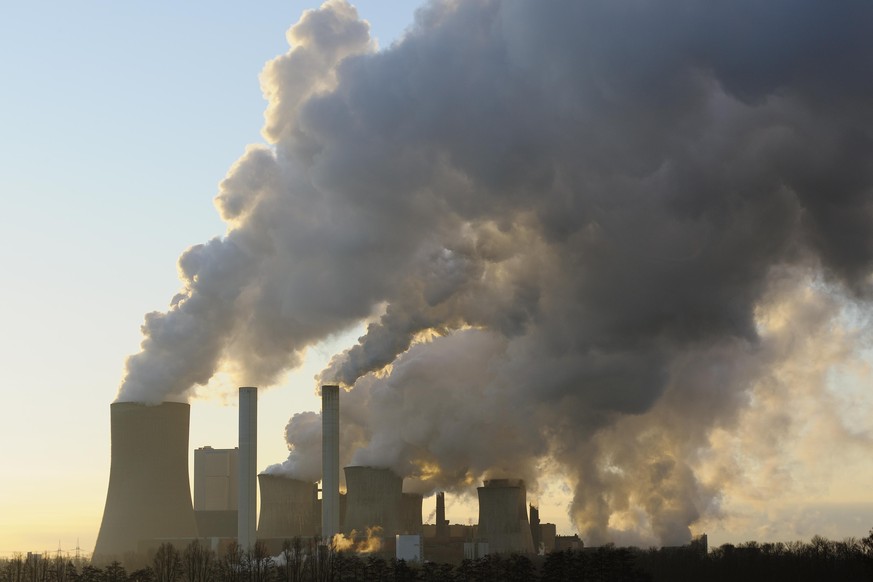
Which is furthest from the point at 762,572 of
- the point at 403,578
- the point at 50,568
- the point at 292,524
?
the point at 50,568

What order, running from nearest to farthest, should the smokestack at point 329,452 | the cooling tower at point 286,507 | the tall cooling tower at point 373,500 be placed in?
the smokestack at point 329,452 < the tall cooling tower at point 373,500 < the cooling tower at point 286,507

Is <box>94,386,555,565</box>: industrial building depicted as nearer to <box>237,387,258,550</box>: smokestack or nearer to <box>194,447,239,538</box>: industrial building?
<box>237,387,258,550</box>: smokestack

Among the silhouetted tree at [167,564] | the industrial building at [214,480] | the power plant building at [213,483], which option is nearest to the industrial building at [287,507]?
the silhouetted tree at [167,564]

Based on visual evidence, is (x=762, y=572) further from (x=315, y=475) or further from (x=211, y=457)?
(x=211, y=457)

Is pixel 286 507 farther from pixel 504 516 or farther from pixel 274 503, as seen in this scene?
pixel 504 516

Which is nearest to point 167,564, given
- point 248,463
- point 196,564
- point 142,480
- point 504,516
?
point 196,564

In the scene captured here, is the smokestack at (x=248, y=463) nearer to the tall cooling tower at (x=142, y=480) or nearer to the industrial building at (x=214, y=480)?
the tall cooling tower at (x=142, y=480)
